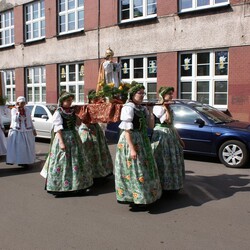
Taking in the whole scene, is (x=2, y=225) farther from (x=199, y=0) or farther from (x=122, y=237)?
(x=199, y=0)

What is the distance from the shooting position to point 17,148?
8.59 metres

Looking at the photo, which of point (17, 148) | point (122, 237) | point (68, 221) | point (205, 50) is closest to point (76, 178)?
point (68, 221)

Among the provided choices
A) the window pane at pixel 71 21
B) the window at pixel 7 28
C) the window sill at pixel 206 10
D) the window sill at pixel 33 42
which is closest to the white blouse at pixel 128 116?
the window sill at pixel 206 10

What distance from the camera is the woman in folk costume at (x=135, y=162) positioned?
17.3ft

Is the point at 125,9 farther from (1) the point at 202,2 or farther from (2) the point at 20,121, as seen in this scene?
(2) the point at 20,121

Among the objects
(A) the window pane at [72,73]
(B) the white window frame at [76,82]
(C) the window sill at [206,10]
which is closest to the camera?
(C) the window sill at [206,10]

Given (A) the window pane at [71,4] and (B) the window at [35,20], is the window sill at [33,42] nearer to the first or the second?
(B) the window at [35,20]

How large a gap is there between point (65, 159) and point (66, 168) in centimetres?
15

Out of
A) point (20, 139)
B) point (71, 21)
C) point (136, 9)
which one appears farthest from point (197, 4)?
point (20, 139)

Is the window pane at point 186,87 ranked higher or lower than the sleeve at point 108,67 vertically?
lower

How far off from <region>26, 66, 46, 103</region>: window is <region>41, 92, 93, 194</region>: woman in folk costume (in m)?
15.6

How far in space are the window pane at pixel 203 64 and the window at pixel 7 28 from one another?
550 inches

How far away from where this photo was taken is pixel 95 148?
7.04 metres

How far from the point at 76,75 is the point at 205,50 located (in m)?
7.59
